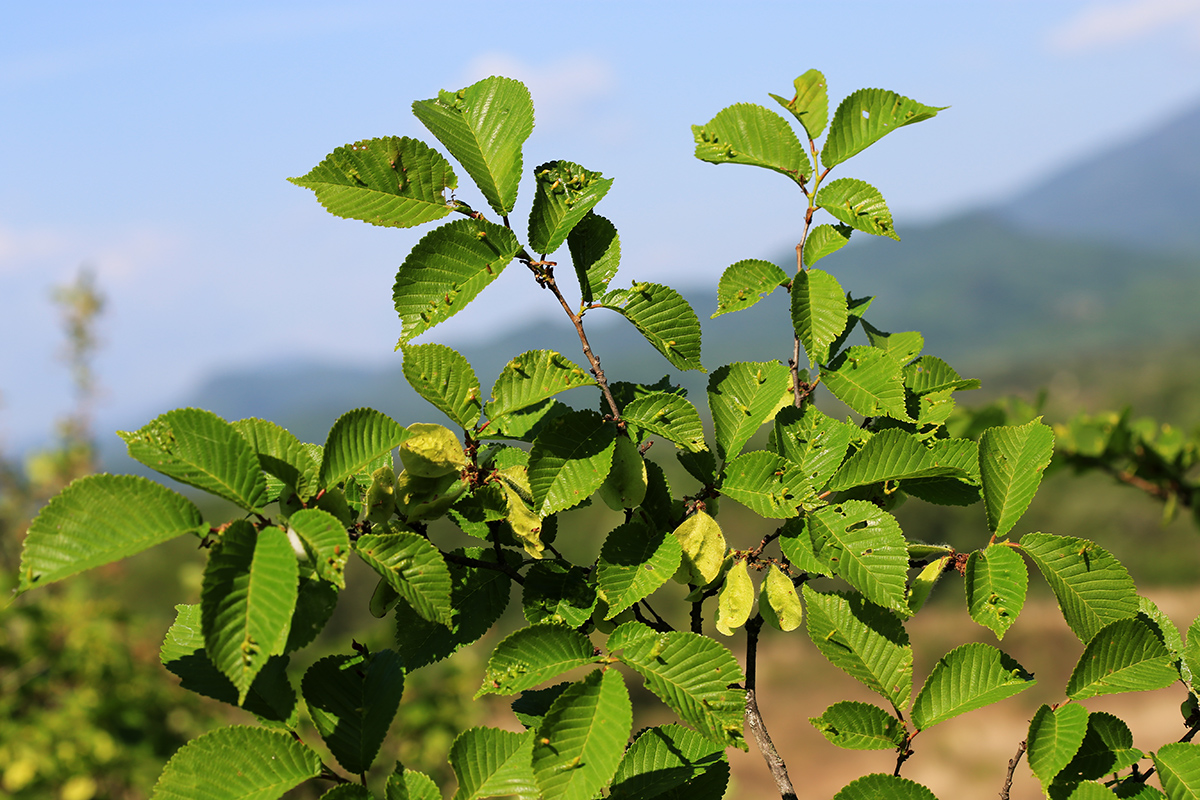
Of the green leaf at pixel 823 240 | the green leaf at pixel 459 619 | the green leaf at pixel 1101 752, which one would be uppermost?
the green leaf at pixel 823 240

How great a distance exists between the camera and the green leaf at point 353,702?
111cm

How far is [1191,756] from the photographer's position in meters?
1.07

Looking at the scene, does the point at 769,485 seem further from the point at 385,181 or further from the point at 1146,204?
the point at 1146,204

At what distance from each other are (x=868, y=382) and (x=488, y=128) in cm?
73

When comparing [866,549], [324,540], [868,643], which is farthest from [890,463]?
[324,540]

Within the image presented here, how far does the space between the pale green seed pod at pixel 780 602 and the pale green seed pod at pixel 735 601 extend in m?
0.05

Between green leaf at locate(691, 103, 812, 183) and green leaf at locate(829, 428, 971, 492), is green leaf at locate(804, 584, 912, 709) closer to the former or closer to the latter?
green leaf at locate(829, 428, 971, 492)

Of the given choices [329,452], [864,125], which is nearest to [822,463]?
[864,125]

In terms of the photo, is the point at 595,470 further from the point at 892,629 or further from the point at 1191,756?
the point at 1191,756

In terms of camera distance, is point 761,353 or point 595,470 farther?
point 761,353

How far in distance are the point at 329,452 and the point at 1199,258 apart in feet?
528

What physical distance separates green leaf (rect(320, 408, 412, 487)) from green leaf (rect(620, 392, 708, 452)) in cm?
35

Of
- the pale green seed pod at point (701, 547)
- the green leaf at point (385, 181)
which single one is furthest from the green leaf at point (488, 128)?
the pale green seed pod at point (701, 547)

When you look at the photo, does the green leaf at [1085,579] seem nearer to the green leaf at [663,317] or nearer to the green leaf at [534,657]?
the green leaf at [663,317]
